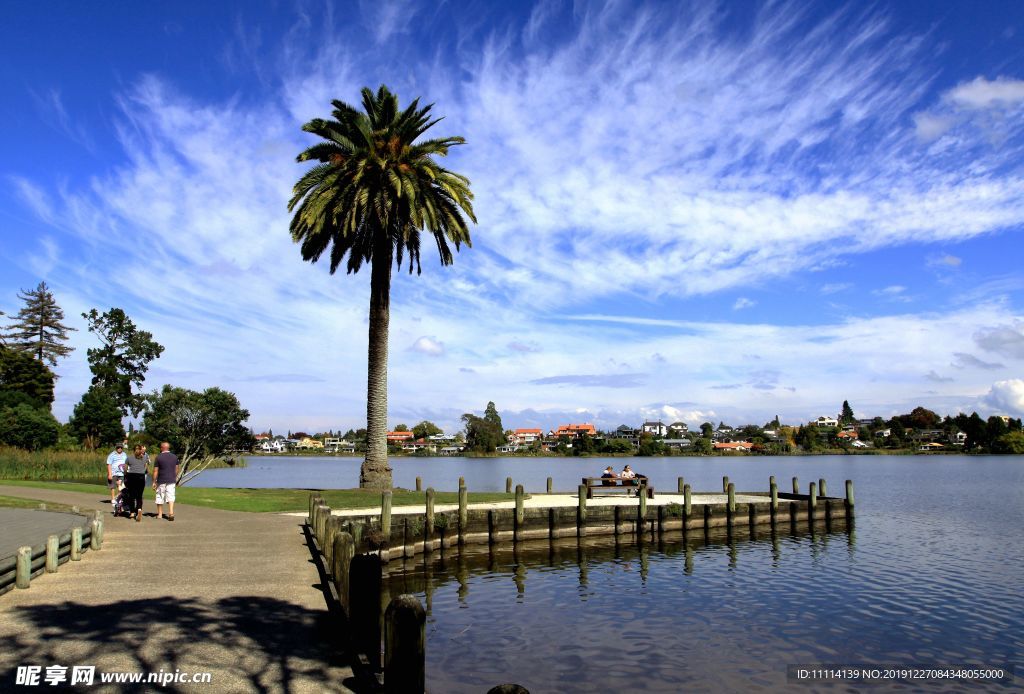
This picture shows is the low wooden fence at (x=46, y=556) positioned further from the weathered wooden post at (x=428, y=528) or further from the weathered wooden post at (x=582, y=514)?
the weathered wooden post at (x=582, y=514)

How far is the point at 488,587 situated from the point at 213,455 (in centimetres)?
3263

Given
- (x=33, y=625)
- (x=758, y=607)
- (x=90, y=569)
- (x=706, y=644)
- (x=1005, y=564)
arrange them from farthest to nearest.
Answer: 1. (x=1005, y=564)
2. (x=758, y=607)
3. (x=706, y=644)
4. (x=90, y=569)
5. (x=33, y=625)

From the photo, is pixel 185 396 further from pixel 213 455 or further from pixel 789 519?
pixel 789 519

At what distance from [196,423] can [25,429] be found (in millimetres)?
16961

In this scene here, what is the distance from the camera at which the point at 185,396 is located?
44031 mm

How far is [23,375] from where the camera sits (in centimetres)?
7125

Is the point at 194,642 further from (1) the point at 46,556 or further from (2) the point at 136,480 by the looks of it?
(2) the point at 136,480

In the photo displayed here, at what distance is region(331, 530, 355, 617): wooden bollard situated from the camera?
10293 millimetres

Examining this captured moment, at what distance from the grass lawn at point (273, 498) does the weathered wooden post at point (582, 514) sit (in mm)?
4501

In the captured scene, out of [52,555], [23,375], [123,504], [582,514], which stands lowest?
[582,514]

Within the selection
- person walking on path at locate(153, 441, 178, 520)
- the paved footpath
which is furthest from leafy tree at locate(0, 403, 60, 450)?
the paved footpath

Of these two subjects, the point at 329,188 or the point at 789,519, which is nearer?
the point at 329,188

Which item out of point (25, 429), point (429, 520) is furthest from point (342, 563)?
point (25, 429)

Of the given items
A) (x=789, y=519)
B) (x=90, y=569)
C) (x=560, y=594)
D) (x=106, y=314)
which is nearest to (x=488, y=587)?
(x=560, y=594)
